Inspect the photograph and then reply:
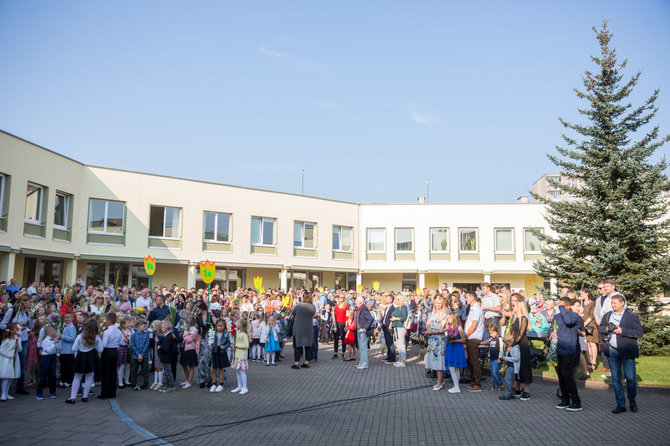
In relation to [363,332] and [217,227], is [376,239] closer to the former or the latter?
[217,227]

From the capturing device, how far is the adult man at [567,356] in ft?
29.2

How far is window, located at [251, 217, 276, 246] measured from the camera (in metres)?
32.6

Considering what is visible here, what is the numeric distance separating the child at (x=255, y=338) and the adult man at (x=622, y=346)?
31.6 ft

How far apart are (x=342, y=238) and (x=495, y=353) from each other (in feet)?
85.5

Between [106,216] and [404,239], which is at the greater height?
[106,216]

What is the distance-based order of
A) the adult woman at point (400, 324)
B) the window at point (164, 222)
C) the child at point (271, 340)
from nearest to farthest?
1. the adult woman at point (400, 324)
2. the child at point (271, 340)
3. the window at point (164, 222)

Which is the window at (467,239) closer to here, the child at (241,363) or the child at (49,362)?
the child at (241,363)

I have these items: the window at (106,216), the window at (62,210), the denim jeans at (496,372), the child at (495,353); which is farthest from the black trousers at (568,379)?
the window at (106,216)

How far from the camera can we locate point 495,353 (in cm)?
1070

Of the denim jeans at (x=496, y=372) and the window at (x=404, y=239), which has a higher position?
the window at (x=404, y=239)

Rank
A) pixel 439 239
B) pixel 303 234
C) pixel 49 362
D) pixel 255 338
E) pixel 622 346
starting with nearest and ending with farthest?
pixel 622 346
pixel 49 362
pixel 255 338
pixel 303 234
pixel 439 239

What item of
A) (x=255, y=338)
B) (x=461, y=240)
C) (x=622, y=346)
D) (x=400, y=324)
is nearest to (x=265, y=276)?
(x=461, y=240)

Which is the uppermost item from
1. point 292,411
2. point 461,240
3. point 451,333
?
point 461,240

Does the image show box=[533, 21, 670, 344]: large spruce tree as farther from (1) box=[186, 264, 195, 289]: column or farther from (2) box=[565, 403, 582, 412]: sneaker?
(1) box=[186, 264, 195, 289]: column
